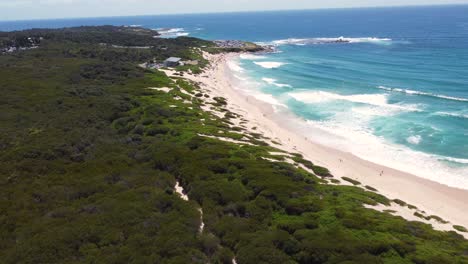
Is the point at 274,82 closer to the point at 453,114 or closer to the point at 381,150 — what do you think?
the point at 453,114

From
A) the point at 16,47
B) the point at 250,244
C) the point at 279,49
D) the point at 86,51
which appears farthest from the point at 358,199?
the point at 16,47

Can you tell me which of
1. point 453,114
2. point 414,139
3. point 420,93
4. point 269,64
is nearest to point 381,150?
point 414,139

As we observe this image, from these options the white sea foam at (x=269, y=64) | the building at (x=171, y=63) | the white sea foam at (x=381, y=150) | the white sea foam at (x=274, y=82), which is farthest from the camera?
the white sea foam at (x=269, y=64)

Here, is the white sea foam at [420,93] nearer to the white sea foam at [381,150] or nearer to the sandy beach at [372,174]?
the white sea foam at [381,150]

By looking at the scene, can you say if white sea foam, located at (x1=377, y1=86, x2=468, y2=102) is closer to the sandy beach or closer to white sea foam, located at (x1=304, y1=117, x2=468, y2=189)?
white sea foam, located at (x1=304, y1=117, x2=468, y2=189)

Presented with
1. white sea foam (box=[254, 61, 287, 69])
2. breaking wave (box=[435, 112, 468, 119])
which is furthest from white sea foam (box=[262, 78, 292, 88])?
breaking wave (box=[435, 112, 468, 119])

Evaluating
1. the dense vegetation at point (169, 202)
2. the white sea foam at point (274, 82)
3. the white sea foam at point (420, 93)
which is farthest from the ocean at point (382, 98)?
the dense vegetation at point (169, 202)
